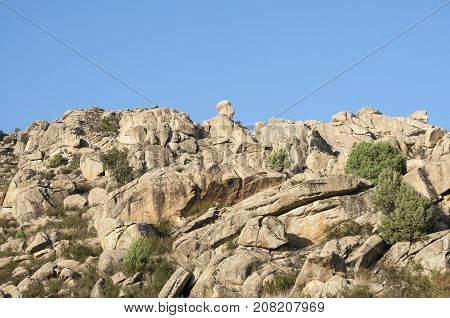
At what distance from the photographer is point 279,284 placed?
1236 inches

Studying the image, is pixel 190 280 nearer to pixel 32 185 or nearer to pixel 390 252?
pixel 390 252

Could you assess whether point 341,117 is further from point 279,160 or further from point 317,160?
point 279,160

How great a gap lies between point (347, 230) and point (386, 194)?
3.19 m

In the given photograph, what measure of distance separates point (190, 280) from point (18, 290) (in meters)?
Result: 10.8

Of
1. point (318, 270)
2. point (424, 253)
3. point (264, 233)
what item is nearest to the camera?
point (318, 270)

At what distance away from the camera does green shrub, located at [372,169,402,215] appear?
37.3m

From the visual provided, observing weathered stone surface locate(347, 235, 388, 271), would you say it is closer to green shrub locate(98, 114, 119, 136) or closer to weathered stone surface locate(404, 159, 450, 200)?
weathered stone surface locate(404, 159, 450, 200)

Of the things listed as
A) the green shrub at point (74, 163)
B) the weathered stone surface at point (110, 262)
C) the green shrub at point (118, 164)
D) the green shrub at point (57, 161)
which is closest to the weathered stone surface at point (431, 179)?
the weathered stone surface at point (110, 262)

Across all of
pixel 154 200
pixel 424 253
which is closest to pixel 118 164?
pixel 154 200

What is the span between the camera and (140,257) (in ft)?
126

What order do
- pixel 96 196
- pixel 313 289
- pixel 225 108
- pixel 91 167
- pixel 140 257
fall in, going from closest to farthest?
1. pixel 313 289
2. pixel 140 257
3. pixel 96 196
4. pixel 91 167
5. pixel 225 108

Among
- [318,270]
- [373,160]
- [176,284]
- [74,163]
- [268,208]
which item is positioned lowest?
[318,270]

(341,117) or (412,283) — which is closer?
(412,283)

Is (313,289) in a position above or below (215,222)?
below
